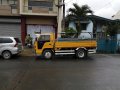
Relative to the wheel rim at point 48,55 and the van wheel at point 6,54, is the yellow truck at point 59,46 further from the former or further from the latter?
the van wheel at point 6,54

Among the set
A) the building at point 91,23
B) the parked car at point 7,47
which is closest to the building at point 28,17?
the building at point 91,23

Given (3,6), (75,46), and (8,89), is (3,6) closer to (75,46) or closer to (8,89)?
(75,46)

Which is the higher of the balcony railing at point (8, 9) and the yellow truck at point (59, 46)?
the balcony railing at point (8, 9)

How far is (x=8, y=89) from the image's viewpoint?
315 inches

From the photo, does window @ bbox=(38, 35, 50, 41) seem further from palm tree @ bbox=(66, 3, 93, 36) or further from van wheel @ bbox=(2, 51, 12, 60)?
palm tree @ bbox=(66, 3, 93, 36)

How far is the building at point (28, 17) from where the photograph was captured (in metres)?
28.4

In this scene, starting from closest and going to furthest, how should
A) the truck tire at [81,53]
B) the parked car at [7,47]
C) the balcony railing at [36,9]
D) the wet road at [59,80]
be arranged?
1. the wet road at [59,80]
2. the parked car at [7,47]
3. the truck tire at [81,53]
4. the balcony railing at [36,9]

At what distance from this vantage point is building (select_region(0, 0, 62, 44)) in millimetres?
28438

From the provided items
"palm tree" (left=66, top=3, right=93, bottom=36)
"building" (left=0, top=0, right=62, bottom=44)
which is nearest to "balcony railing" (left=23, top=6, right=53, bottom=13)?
"building" (left=0, top=0, right=62, bottom=44)

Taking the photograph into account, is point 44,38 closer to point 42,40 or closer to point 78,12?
point 42,40

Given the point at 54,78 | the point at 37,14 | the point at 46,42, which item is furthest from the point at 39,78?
the point at 37,14

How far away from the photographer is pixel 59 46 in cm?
1716

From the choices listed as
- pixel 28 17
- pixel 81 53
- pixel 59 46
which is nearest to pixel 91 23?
pixel 28 17

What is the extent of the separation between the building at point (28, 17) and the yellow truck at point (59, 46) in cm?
1164
